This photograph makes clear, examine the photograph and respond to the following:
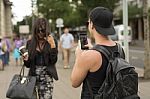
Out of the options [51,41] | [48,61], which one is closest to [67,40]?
[51,41]

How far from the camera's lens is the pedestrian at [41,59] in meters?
6.56

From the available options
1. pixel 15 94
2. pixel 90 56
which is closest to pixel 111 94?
pixel 90 56

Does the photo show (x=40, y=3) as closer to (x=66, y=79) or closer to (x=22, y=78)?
(x=66, y=79)

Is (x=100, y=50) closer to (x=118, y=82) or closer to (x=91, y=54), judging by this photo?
(x=91, y=54)

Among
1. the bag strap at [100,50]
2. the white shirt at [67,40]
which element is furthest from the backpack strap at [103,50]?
the white shirt at [67,40]

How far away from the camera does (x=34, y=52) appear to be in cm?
654

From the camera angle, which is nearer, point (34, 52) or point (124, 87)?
point (124, 87)

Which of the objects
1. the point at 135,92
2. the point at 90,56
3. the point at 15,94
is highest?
the point at 90,56

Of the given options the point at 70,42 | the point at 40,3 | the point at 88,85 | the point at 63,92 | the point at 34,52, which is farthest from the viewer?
the point at 40,3

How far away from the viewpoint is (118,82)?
353cm

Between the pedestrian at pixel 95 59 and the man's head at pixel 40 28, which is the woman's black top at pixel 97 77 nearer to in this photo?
the pedestrian at pixel 95 59

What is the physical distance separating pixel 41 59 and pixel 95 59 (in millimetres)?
A: 2962

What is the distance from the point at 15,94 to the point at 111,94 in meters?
2.62

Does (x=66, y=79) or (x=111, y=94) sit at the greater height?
(x=111, y=94)
